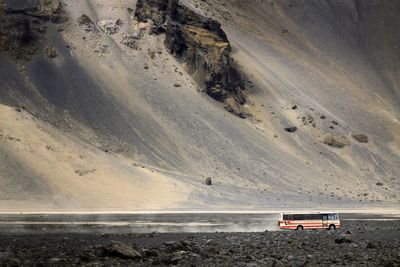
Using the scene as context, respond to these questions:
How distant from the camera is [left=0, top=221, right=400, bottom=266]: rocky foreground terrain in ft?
79.8

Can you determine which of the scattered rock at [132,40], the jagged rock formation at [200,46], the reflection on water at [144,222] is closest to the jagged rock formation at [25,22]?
the scattered rock at [132,40]

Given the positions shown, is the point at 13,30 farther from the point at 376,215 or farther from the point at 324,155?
the point at 376,215

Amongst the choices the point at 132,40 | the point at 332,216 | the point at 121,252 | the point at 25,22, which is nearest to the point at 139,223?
the point at 332,216

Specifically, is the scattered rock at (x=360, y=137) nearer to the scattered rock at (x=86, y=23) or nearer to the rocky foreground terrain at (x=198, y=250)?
the scattered rock at (x=86, y=23)

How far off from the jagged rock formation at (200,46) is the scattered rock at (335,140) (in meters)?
11.5

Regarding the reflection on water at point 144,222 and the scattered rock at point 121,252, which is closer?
the scattered rock at point 121,252

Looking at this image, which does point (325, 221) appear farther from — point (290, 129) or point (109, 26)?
point (109, 26)

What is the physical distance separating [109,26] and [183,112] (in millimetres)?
19929

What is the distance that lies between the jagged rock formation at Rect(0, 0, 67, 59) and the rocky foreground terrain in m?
48.0

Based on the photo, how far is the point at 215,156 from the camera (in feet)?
246

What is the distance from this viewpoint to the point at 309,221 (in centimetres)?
4712

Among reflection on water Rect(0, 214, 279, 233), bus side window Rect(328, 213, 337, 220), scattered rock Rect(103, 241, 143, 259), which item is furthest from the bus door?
scattered rock Rect(103, 241, 143, 259)

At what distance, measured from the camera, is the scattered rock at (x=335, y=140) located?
8531 centimetres

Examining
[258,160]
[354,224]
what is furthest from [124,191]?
[354,224]
